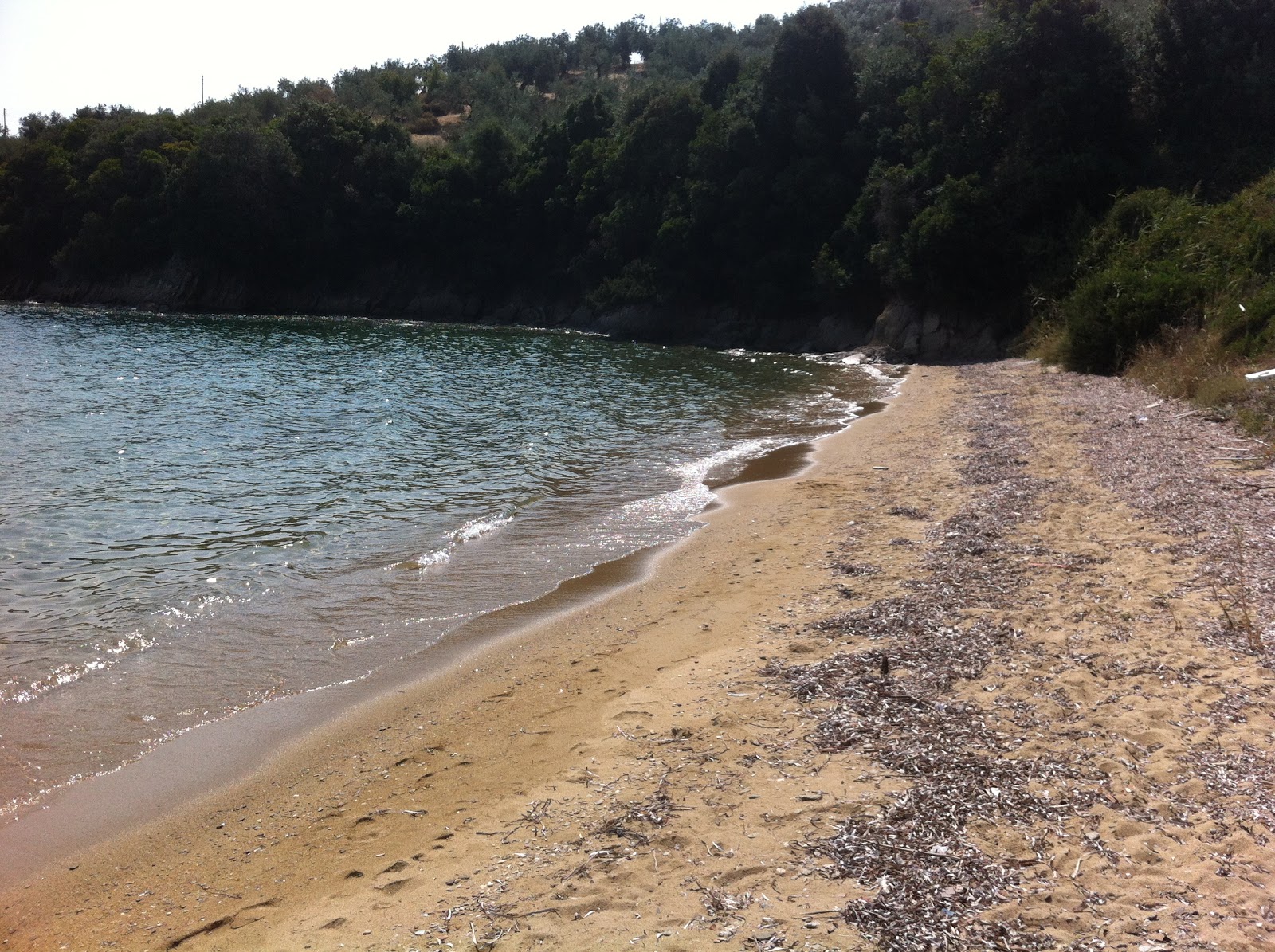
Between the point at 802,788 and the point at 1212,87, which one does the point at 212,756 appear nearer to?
the point at 802,788

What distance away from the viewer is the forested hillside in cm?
3422

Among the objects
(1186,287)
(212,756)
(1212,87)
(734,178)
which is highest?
(1212,87)

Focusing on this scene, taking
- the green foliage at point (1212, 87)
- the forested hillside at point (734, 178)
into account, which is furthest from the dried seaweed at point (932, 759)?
the green foliage at point (1212, 87)

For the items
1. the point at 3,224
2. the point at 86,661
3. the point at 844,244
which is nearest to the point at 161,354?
the point at 844,244

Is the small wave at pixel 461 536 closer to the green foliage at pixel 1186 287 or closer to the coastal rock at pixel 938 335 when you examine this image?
the green foliage at pixel 1186 287

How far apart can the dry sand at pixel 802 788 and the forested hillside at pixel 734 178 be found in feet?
58.6

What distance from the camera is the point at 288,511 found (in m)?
13.6

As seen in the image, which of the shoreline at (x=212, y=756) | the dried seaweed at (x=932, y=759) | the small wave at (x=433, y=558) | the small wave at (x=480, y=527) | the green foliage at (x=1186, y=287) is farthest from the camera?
the green foliage at (x=1186, y=287)

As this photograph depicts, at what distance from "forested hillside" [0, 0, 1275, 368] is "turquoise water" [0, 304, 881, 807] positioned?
1034 cm

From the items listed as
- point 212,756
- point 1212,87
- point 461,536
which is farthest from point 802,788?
point 1212,87

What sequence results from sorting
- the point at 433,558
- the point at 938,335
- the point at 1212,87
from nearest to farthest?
the point at 433,558 → the point at 1212,87 → the point at 938,335

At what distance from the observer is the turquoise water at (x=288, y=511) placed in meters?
8.12

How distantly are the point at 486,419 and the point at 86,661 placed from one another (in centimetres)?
1464

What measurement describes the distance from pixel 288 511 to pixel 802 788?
406 inches
